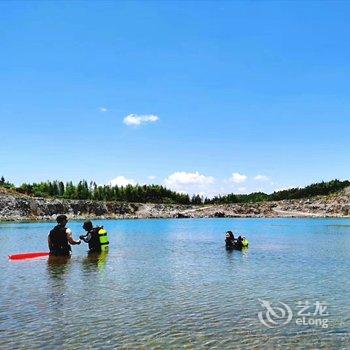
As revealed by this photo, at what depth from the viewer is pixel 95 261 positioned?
35438mm

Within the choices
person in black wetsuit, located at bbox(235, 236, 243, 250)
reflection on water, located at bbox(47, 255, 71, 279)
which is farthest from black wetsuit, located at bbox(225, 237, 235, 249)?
reflection on water, located at bbox(47, 255, 71, 279)

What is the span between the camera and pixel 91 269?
30.7 meters

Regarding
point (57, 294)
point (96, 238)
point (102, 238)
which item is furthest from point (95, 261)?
point (57, 294)

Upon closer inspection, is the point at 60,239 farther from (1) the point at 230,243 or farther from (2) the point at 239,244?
(2) the point at 239,244

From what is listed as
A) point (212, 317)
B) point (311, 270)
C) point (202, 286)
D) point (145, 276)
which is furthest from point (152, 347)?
point (311, 270)

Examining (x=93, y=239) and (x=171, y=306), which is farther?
(x=93, y=239)

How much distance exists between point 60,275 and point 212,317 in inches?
531

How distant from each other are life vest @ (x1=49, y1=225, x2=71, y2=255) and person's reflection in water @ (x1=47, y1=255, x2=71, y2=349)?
476 mm

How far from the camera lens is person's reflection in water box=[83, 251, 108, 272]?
31359 millimetres

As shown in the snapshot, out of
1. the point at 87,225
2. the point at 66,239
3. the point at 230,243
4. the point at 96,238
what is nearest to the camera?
the point at 66,239

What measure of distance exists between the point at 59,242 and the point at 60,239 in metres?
0.45

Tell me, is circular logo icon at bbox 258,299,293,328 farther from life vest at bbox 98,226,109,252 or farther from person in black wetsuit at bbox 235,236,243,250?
person in black wetsuit at bbox 235,236,243,250

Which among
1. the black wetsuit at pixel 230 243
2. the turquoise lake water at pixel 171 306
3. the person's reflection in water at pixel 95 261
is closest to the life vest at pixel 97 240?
the person's reflection in water at pixel 95 261

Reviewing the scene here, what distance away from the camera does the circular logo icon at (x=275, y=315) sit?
637 inches
